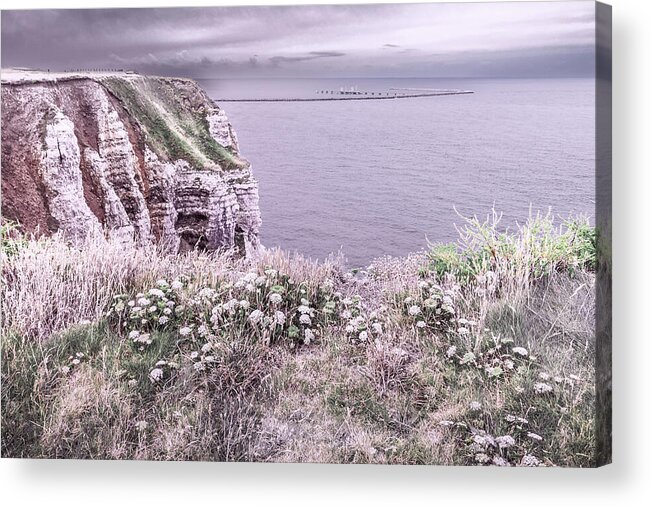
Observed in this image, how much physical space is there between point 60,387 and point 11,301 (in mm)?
560

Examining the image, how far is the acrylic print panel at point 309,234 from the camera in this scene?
5148 mm

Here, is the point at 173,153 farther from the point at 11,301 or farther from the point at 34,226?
the point at 11,301

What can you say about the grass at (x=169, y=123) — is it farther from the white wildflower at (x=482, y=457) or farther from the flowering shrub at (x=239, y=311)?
the white wildflower at (x=482, y=457)

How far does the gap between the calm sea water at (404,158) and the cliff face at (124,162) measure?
168 mm

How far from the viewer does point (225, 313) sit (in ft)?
17.7

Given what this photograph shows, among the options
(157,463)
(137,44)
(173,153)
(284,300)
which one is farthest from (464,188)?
(157,463)

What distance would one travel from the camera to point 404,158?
5344 mm

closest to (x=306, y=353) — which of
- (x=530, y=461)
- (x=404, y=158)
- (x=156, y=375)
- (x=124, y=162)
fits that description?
(x=156, y=375)

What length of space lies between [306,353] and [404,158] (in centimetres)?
118

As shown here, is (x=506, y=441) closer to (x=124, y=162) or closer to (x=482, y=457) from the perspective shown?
(x=482, y=457)

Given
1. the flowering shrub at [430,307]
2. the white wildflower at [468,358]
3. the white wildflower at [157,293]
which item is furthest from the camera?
the white wildflower at [157,293]

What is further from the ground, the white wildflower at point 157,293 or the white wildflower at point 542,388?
the white wildflower at point 157,293

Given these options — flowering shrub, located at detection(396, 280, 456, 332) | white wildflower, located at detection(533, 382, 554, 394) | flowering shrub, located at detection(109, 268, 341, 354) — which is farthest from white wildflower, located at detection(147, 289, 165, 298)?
white wildflower, located at detection(533, 382, 554, 394)

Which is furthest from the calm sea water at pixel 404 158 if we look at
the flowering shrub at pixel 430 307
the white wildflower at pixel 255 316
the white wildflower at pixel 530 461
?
the white wildflower at pixel 530 461
